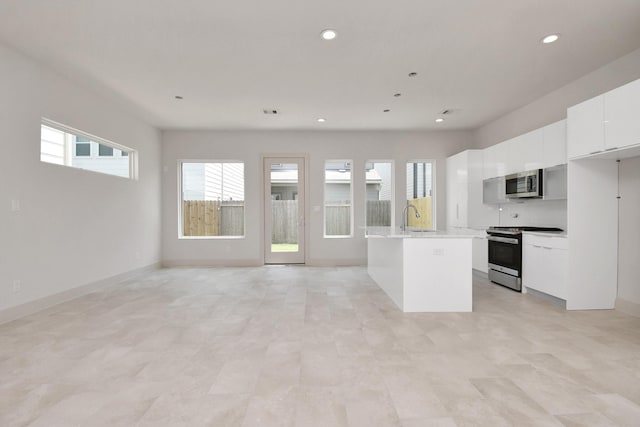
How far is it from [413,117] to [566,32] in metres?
2.85

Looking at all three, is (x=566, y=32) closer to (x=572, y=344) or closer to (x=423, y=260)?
(x=423, y=260)

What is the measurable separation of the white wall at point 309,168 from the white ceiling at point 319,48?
5.28 ft

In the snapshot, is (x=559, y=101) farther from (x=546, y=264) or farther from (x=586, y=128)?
(x=546, y=264)

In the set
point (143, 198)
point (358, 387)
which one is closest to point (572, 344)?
point (358, 387)

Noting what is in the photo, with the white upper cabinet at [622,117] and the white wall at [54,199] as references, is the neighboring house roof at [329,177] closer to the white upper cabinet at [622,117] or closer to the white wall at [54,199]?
the white wall at [54,199]

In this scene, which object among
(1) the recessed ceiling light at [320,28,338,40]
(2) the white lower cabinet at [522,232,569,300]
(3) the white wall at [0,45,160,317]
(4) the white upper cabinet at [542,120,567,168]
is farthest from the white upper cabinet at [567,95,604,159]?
(3) the white wall at [0,45,160,317]

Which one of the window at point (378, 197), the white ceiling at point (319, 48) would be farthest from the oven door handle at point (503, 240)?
the window at point (378, 197)

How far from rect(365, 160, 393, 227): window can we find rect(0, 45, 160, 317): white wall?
4357 mm

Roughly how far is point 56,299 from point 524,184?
19.9 ft

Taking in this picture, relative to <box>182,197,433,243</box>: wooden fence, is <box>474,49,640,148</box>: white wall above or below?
above

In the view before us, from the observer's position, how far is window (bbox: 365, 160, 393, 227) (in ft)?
22.8

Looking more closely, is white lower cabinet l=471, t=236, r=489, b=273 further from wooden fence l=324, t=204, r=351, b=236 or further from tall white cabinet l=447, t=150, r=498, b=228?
wooden fence l=324, t=204, r=351, b=236

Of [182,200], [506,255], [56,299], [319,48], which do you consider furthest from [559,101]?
[56,299]

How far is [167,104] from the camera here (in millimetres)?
5043
